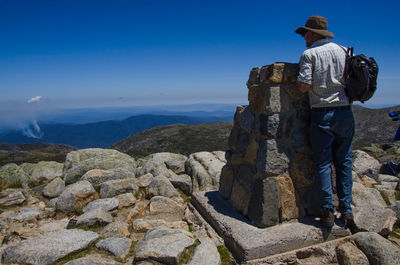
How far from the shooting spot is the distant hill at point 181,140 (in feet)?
262

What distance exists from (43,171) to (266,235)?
894cm

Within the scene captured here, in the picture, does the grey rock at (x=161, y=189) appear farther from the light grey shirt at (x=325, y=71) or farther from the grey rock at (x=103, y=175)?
the light grey shirt at (x=325, y=71)

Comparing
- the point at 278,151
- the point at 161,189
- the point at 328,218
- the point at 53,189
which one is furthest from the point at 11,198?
the point at 328,218

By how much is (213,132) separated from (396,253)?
306ft

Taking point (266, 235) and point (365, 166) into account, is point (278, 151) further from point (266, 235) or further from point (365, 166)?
point (365, 166)

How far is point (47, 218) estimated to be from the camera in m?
6.91

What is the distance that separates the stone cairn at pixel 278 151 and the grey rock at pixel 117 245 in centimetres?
229

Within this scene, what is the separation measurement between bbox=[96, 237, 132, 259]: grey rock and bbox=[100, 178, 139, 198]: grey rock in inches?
104

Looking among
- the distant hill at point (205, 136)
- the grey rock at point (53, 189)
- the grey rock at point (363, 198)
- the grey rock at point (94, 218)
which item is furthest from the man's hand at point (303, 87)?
the distant hill at point (205, 136)

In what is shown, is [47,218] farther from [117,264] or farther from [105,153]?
[105,153]

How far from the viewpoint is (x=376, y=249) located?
4.67m

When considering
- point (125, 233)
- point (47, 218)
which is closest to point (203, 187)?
point (125, 233)

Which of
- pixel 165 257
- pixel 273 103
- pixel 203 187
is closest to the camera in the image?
pixel 165 257

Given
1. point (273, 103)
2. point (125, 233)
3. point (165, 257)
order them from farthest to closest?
point (125, 233)
point (273, 103)
point (165, 257)
